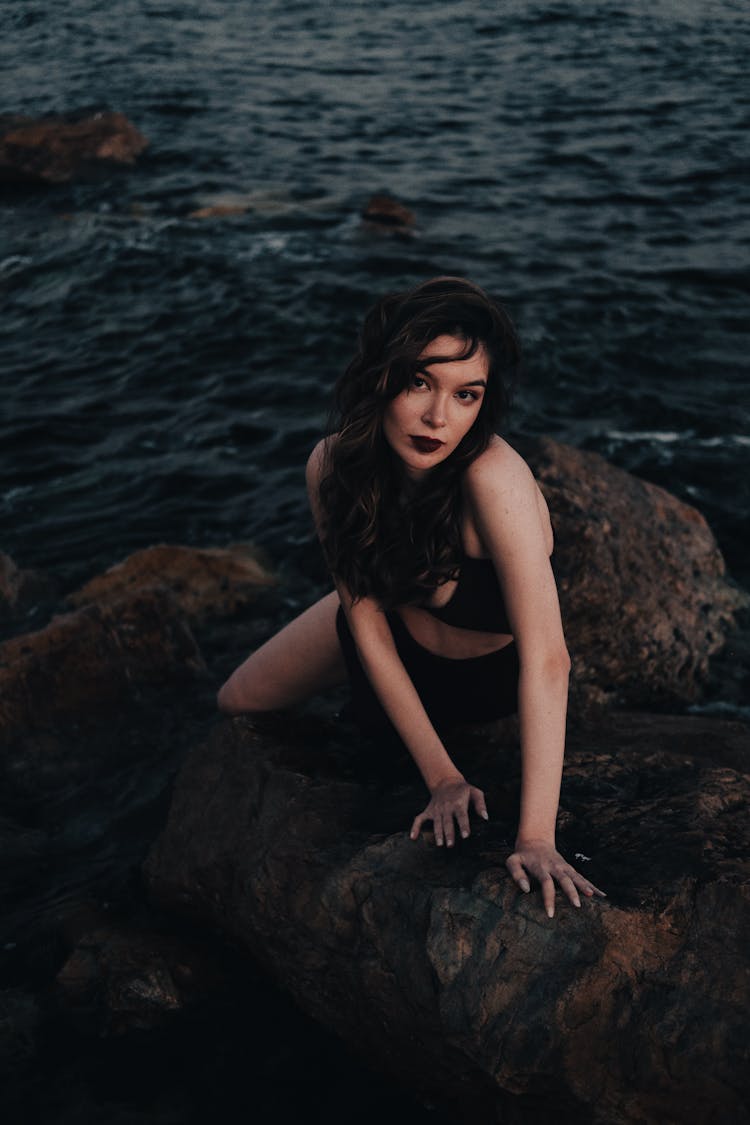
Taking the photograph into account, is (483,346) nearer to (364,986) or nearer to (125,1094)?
(364,986)

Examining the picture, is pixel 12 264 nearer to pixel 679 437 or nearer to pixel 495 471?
pixel 679 437

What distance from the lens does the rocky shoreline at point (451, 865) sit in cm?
306

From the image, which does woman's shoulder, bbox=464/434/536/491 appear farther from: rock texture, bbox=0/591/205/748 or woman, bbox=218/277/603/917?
rock texture, bbox=0/591/205/748

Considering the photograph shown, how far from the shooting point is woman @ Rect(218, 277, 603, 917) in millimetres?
3391

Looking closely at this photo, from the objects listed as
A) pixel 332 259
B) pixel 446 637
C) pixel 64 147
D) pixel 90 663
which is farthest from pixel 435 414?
pixel 64 147

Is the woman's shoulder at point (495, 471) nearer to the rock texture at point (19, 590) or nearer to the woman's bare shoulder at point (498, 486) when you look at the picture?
the woman's bare shoulder at point (498, 486)

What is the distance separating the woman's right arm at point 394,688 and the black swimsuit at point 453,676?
0.11m

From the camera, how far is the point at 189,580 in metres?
6.77

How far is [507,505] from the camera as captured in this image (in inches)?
141

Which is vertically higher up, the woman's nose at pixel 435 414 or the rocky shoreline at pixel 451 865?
the woman's nose at pixel 435 414

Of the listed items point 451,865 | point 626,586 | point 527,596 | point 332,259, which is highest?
point 527,596

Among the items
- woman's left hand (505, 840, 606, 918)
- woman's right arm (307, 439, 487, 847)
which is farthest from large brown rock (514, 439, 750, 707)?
woman's left hand (505, 840, 606, 918)

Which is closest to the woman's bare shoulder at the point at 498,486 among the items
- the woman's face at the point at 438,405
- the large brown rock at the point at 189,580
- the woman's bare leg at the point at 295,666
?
the woman's face at the point at 438,405

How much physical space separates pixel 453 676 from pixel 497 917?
117cm
